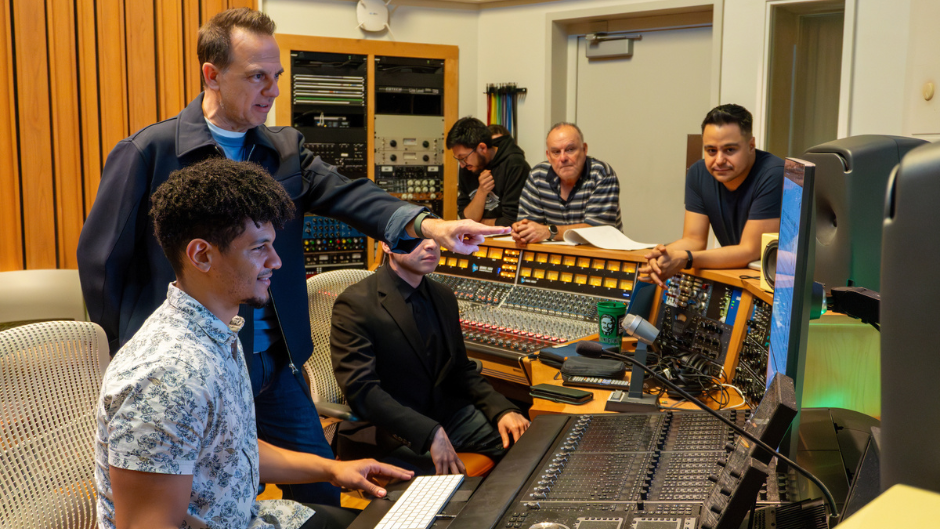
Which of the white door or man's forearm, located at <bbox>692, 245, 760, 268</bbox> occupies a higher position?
the white door

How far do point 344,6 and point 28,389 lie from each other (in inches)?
170

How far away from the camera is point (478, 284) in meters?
3.52

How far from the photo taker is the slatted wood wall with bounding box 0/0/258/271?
14.3 feet

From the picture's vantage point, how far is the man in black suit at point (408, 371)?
2.47 meters

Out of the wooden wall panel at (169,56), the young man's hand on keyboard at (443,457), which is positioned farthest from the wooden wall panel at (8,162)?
the young man's hand on keyboard at (443,457)

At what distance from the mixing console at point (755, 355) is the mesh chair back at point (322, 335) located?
1.38 m

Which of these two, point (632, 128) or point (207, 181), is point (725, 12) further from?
point (207, 181)

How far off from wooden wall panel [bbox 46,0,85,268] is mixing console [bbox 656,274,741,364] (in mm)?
3624

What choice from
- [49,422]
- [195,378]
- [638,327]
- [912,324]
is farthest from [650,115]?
[912,324]

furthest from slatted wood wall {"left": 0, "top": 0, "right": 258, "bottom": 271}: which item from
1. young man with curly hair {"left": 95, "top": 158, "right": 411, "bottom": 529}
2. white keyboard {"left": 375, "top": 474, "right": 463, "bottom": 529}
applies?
white keyboard {"left": 375, "top": 474, "right": 463, "bottom": 529}

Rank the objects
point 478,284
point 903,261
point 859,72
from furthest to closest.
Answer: point 859,72 → point 478,284 → point 903,261

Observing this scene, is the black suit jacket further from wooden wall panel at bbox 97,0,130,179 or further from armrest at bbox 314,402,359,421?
wooden wall panel at bbox 97,0,130,179

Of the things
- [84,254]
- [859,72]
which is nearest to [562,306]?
[84,254]

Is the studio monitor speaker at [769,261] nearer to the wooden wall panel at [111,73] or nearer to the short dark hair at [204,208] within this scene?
the short dark hair at [204,208]
